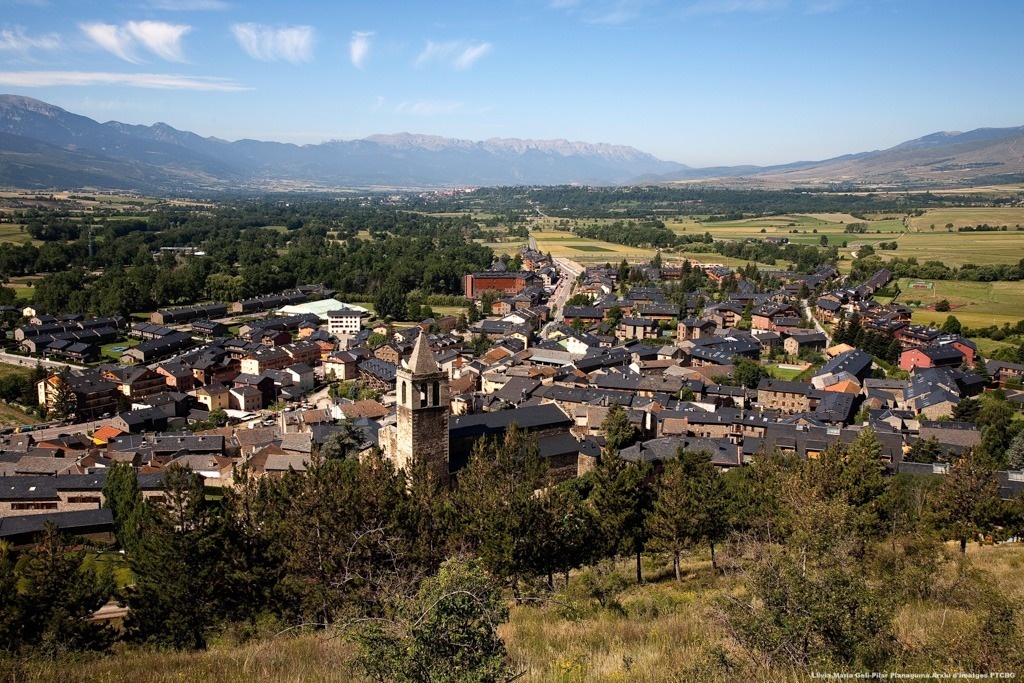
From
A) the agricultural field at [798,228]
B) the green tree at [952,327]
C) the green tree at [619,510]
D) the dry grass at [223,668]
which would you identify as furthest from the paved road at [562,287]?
the dry grass at [223,668]

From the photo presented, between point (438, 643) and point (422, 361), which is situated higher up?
point (438, 643)

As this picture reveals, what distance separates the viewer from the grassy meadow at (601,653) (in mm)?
5738

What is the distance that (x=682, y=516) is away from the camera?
14.3 metres

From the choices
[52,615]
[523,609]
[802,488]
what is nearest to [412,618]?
[523,609]

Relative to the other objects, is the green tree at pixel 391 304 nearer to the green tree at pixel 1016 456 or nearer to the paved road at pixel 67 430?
the paved road at pixel 67 430

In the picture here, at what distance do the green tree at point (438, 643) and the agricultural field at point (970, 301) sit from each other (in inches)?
1825

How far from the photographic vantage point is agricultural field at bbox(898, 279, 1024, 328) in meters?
44.3

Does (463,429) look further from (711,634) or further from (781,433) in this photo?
(711,634)

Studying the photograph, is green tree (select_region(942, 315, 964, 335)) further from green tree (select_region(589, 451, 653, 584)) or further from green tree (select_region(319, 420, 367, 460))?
green tree (select_region(319, 420, 367, 460))

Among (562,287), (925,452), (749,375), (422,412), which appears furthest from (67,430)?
(562,287)

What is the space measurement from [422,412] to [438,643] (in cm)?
1242

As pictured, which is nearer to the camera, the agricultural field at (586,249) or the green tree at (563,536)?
the green tree at (563,536)

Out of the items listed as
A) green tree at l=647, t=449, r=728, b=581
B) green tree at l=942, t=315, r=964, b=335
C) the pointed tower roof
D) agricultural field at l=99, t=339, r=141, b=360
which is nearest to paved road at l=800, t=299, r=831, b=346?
green tree at l=942, t=315, r=964, b=335

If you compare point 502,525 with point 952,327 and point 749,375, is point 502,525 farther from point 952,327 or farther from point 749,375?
point 952,327
